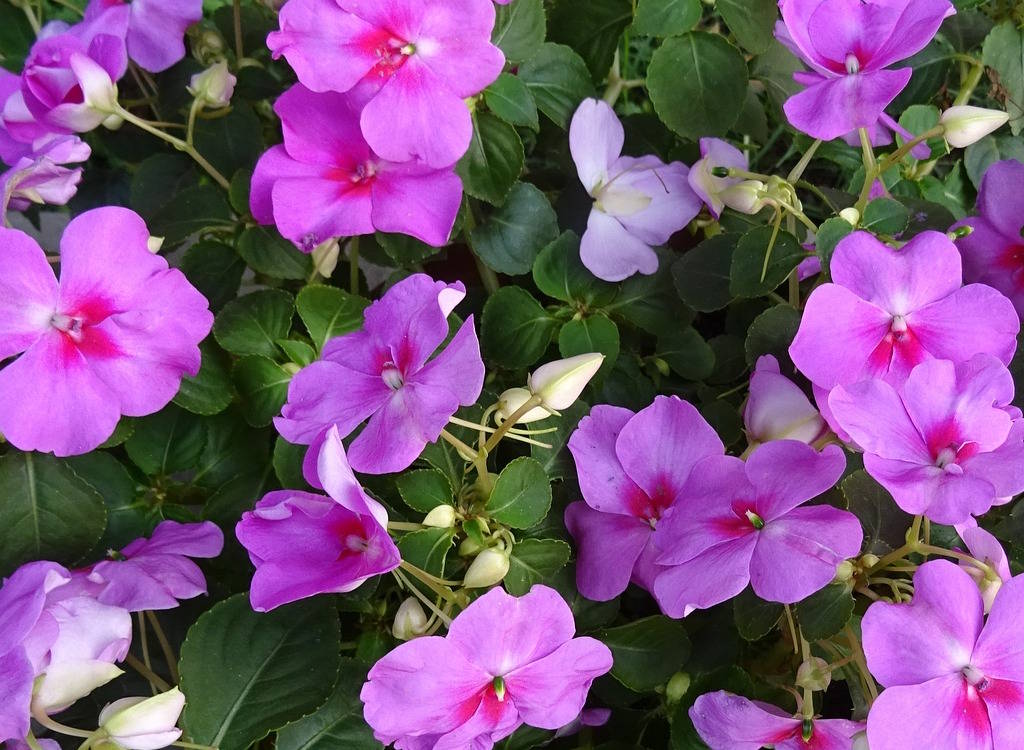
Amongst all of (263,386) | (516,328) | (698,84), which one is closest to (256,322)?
(263,386)

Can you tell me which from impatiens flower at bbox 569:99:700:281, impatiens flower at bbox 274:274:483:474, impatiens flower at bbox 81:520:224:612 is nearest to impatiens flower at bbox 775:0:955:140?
impatiens flower at bbox 569:99:700:281

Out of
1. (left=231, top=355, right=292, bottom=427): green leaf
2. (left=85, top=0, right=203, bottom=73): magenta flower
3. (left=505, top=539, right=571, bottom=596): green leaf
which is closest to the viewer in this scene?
(left=505, top=539, right=571, bottom=596): green leaf

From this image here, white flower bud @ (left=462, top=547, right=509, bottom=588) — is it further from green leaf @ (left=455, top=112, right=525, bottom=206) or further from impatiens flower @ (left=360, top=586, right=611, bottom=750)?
green leaf @ (left=455, top=112, right=525, bottom=206)

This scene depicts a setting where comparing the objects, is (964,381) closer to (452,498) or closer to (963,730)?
(963,730)

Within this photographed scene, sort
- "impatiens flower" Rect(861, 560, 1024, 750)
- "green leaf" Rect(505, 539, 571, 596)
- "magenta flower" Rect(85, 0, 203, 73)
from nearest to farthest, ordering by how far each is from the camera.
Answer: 1. "impatiens flower" Rect(861, 560, 1024, 750)
2. "green leaf" Rect(505, 539, 571, 596)
3. "magenta flower" Rect(85, 0, 203, 73)

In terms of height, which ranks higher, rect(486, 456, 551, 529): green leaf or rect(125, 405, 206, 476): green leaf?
rect(486, 456, 551, 529): green leaf

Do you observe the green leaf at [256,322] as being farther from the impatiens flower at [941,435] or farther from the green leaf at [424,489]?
the impatiens flower at [941,435]

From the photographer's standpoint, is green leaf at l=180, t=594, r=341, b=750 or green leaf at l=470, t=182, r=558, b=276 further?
green leaf at l=470, t=182, r=558, b=276

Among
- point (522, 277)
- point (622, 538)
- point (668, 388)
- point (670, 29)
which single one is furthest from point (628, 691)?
point (670, 29)
